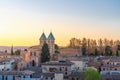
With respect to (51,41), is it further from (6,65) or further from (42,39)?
(6,65)

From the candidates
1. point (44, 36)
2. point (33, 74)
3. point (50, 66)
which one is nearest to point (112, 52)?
point (44, 36)

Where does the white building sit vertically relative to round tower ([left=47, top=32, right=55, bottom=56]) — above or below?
below

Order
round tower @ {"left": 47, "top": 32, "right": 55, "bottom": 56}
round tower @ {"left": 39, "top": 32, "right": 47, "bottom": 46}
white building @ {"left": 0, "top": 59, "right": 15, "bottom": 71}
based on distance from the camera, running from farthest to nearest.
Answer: round tower @ {"left": 47, "top": 32, "right": 55, "bottom": 56}
round tower @ {"left": 39, "top": 32, "right": 47, "bottom": 46}
white building @ {"left": 0, "top": 59, "right": 15, "bottom": 71}

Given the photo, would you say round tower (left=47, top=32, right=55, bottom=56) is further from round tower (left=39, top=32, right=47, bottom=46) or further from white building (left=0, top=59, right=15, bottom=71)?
white building (left=0, top=59, right=15, bottom=71)

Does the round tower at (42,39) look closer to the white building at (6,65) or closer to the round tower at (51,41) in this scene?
the round tower at (51,41)

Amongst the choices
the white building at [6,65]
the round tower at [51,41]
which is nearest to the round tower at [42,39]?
the round tower at [51,41]

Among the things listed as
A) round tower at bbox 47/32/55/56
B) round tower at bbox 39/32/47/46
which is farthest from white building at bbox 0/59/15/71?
round tower at bbox 47/32/55/56

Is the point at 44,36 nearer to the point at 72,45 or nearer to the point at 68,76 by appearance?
the point at 68,76

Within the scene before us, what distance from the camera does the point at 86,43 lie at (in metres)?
60.7

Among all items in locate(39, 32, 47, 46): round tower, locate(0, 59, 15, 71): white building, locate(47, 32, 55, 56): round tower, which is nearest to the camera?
locate(0, 59, 15, 71): white building

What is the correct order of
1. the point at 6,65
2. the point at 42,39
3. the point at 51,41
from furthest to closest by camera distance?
the point at 51,41 → the point at 42,39 → the point at 6,65

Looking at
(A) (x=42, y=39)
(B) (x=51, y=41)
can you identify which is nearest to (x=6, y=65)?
(A) (x=42, y=39)

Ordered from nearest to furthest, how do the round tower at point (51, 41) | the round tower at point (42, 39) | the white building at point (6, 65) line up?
the white building at point (6, 65)
the round tower at point (42, 39)
the round tower at point (51, 41)

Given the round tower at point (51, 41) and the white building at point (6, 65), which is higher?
the round tower at point (51, 41)
